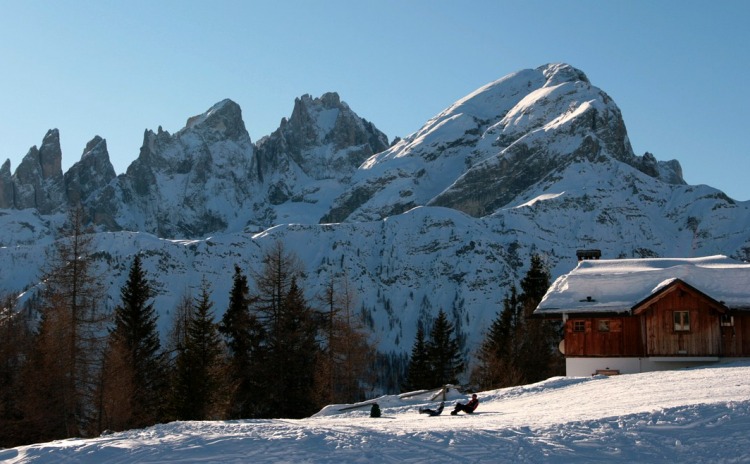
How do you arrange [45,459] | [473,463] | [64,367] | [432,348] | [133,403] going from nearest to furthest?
[473,463] → [45,459] → [64,367] → [133,403] → [432,348]

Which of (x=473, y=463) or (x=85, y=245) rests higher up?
(x=85, y=245)

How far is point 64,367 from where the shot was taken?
3856cm

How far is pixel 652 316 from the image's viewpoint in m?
42.8

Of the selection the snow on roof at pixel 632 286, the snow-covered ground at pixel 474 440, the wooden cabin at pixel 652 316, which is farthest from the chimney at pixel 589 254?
the snow-covered ground at pixel 474 440

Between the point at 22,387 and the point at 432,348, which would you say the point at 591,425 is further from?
the point at 432,348

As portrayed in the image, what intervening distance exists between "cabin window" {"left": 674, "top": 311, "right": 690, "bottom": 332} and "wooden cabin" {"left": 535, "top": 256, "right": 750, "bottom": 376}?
0.15 ft

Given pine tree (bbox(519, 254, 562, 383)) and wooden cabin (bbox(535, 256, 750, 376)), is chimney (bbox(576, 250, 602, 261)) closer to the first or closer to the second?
pine tree (bbox(519, 254, 562, 383))

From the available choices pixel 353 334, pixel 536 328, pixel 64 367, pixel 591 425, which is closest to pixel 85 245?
pixel 64 367

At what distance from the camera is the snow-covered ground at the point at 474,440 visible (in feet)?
59.7

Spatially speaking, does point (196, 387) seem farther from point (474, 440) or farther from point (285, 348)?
point (474, 440)

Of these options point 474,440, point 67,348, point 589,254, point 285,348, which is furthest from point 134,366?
point 474,440

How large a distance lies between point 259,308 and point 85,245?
12929 mm

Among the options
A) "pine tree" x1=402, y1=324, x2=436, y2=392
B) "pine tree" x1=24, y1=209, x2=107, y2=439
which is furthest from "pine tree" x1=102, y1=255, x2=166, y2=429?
"pine tree" x1=402, y1=324, x2=436, y2=392

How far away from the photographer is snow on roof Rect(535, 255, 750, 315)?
140 feet
